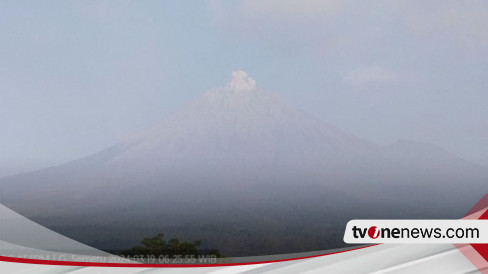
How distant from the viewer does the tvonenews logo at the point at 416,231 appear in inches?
28.6

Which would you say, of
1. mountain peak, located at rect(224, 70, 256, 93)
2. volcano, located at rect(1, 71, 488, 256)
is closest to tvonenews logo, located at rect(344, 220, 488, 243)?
volcano, located at rect(1, 71, 488, 256)

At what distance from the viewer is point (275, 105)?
33344 mm

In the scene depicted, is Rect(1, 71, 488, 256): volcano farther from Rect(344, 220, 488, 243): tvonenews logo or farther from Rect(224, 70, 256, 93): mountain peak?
Rect(344, 220, 488, 243): tvonenews logo

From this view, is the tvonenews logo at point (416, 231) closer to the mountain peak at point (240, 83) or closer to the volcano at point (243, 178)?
the volcano at point (243, 178)

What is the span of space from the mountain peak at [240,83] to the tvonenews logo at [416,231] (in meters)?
31.5

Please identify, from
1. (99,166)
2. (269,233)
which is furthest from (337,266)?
(99,166)

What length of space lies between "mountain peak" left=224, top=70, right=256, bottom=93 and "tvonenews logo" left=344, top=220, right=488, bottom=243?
31538mm

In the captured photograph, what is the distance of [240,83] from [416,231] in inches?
1268

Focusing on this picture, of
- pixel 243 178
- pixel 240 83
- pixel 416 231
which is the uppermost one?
pixel 240 83

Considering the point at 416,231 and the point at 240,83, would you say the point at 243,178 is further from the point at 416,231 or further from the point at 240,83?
the point at 416,231

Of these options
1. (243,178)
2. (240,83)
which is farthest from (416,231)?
(240,83)

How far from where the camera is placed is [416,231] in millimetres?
755

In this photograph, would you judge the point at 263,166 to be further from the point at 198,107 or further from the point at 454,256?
the point at 454,256

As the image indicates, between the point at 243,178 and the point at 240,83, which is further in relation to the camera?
the point at 240,83
